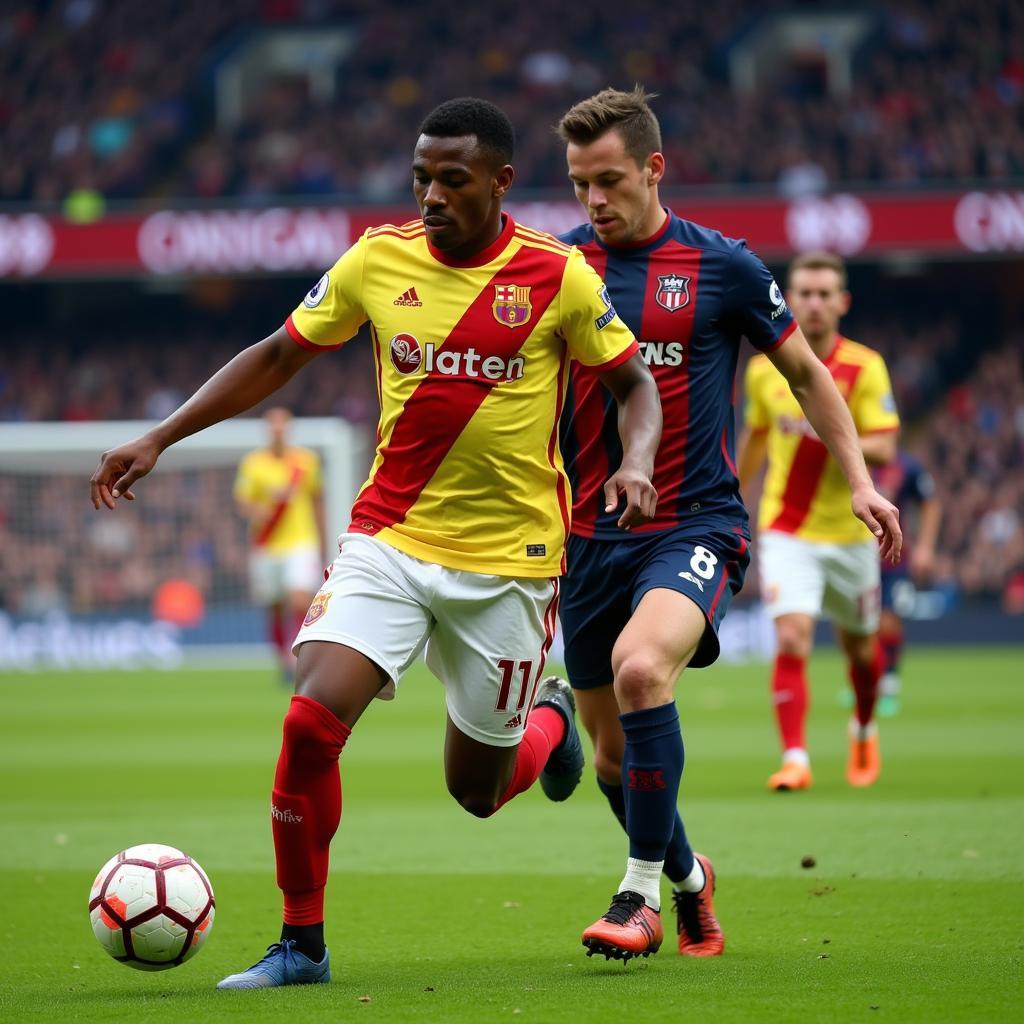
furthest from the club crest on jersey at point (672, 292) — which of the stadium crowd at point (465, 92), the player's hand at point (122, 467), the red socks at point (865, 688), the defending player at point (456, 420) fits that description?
the stadium crowd at point (465, 92)

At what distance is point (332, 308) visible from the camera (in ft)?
15.3

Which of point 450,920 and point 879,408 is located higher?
point 879,408

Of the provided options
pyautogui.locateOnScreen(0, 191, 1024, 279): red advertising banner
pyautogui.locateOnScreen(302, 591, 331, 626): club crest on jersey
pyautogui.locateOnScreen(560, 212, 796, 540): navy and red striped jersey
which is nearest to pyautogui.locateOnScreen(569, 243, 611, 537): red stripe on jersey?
pyautogui.locateOnScreen(560, 212, 796, 540): navy and red striped jersey

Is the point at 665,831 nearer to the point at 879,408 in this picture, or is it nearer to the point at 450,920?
the point at 450,920

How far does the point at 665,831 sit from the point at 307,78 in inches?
1126

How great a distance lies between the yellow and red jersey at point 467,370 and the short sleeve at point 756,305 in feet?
2.03

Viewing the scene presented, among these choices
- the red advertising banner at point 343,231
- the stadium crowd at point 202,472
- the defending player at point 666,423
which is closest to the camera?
the defending player at point 666,423

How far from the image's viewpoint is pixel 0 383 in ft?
94.5

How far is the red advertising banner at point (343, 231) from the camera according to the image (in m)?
24.4

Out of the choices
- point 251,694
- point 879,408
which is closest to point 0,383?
point 251,694

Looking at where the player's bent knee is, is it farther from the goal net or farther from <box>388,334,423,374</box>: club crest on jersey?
the goal net

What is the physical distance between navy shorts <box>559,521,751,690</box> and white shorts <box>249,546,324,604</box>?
11211 millimetres

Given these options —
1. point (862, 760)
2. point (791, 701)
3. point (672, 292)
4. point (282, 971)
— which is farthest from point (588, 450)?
point (862, 760)

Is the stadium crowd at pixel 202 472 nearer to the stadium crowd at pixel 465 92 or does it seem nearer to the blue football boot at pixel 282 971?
the stadium crowd at pixel 465 92
